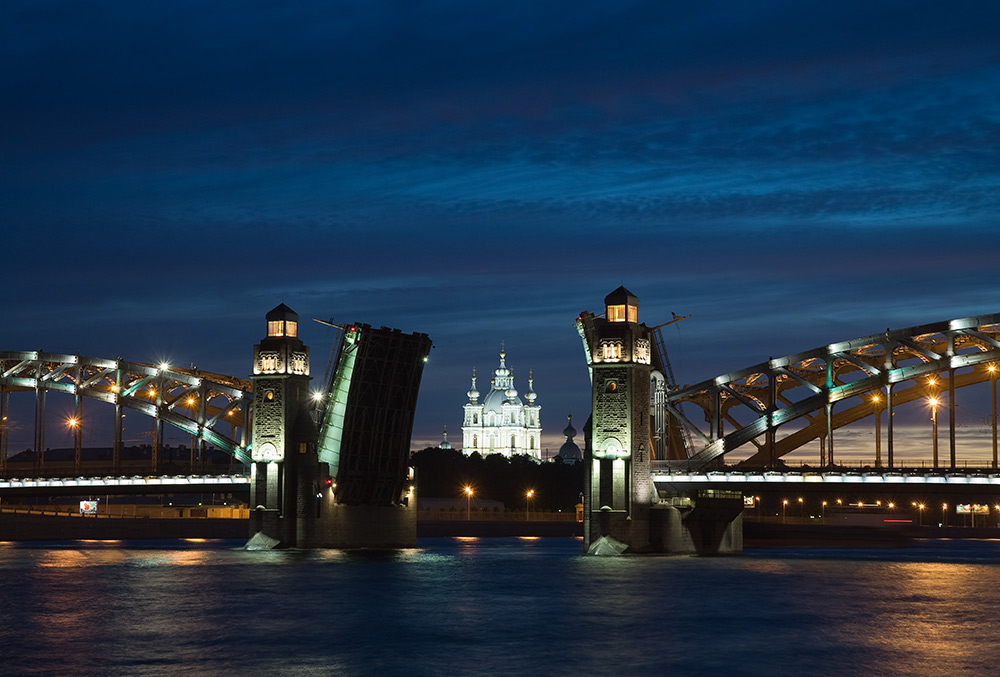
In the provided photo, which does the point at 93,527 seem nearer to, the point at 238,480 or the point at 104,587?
the point at 238,480

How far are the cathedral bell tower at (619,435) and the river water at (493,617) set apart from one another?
14.3 ft

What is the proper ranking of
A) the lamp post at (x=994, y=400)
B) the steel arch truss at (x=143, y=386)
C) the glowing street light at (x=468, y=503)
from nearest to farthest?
1. the lamp post at (x=994, y=400)
2. the steel arch truss at (x=143, y=386)
3. the glowing street light at (x=468, y=503)

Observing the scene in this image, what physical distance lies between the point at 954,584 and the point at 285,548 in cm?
3962

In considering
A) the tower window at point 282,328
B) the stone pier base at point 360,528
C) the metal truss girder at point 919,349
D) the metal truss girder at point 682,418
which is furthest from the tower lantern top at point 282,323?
the metal truss girder at point 919,349

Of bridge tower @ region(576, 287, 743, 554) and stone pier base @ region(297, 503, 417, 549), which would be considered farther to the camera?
stone pier base @ region(297, 503, 417, 549)

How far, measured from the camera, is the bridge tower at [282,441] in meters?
89.3

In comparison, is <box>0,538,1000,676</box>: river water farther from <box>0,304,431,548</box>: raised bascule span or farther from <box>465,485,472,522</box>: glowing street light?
<box>465,485,472,522</box>: glowing street light

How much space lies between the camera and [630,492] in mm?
84125

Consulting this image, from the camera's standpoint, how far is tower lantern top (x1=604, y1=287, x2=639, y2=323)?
86.6m

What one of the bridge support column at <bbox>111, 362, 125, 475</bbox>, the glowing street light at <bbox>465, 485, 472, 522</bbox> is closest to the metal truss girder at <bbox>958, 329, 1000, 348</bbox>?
the bridge support column at <bbox>111, 362, 125, 475</bbox>

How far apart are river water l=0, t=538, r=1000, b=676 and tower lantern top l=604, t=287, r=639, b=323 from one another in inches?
561

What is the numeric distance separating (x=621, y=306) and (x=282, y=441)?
70.9 feet

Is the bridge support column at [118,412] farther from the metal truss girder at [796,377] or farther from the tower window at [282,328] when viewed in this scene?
the metal truss girder at [796,377]

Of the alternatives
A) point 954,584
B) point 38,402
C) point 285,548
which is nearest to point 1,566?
point 285,548
